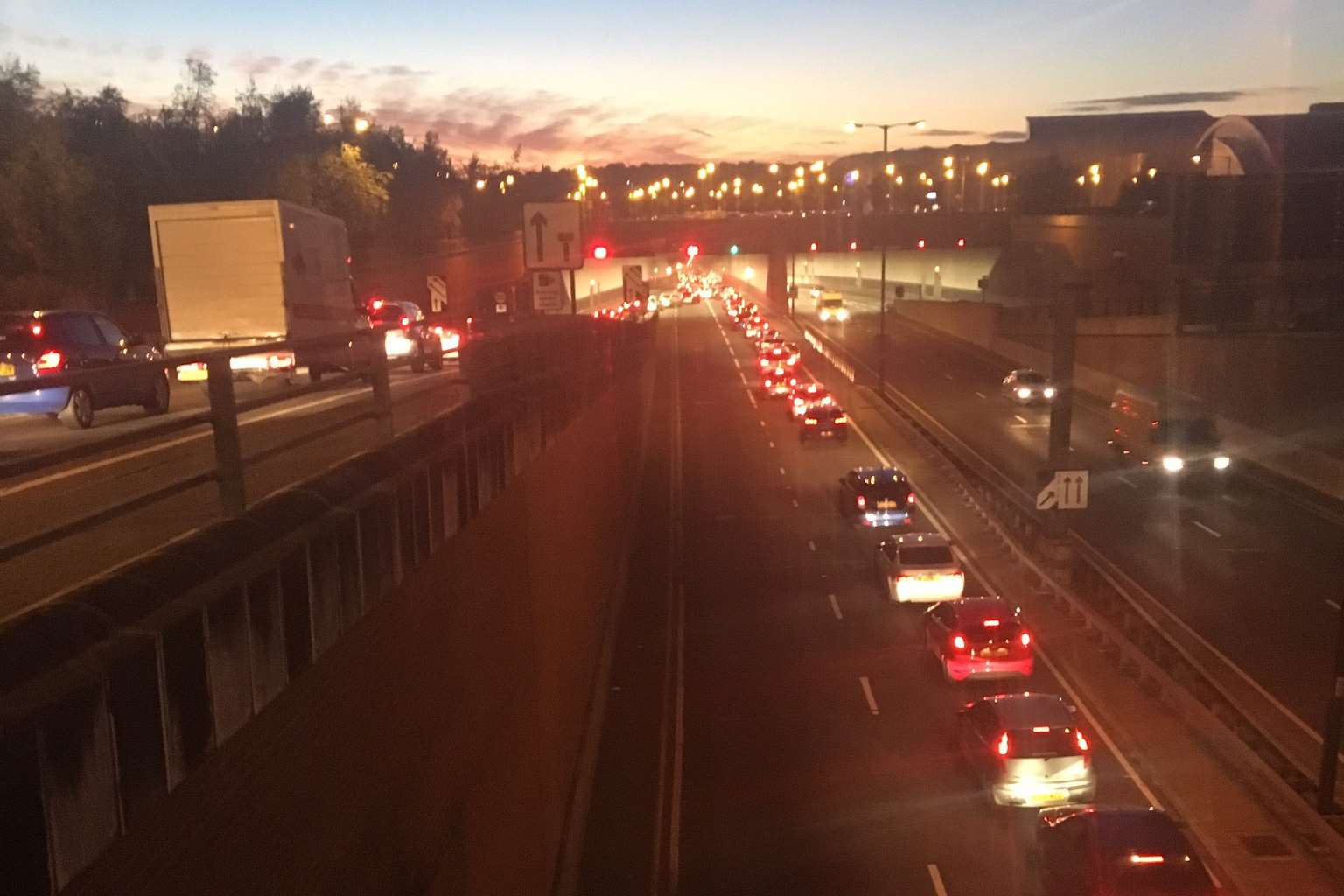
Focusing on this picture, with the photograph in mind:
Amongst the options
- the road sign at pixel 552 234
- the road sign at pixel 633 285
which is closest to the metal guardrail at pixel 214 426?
the road sign at pixel 552 234

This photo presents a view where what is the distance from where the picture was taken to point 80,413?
43.7 feet

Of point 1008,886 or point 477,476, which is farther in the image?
point 1008,886

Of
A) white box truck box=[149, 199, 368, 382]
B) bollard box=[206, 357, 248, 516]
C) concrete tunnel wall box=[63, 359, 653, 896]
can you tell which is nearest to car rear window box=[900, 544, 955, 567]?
concrete tunnel wall box=[63, 359, 653, 896]

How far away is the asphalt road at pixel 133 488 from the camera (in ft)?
17.3

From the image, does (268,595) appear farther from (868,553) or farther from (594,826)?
(868,553)

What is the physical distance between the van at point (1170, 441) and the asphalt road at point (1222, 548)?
580 mm

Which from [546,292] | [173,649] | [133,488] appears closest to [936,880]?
[133,488]

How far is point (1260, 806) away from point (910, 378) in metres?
44.9

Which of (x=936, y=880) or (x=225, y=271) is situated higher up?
(x=225, y=271)

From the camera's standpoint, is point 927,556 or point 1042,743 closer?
point 1042,743

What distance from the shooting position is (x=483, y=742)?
Answer: 26.9 feet

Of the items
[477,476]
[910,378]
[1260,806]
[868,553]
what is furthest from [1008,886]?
[910,378]

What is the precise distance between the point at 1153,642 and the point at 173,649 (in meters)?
18.0

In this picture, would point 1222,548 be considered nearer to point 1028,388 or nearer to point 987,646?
point 987,646
